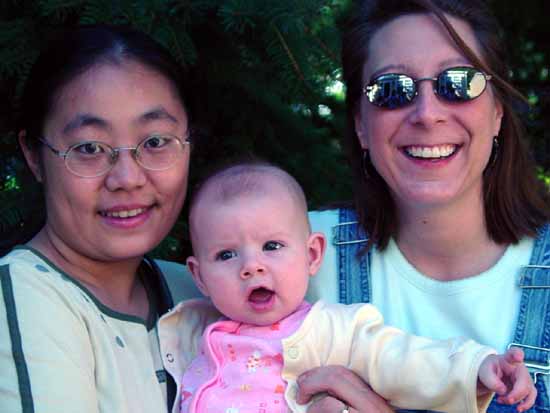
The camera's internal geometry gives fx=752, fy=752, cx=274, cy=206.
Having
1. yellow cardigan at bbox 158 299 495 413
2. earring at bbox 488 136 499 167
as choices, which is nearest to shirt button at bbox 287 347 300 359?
yellow cardigan at bbox 158 299 495 413

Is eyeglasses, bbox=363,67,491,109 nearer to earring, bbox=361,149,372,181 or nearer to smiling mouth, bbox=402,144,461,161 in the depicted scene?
smiling mouth, bbox=402,144,461,161

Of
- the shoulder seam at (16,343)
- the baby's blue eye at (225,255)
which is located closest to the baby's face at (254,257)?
Result: the baby's blue eye at (225,255)

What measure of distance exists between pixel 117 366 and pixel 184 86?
94cm

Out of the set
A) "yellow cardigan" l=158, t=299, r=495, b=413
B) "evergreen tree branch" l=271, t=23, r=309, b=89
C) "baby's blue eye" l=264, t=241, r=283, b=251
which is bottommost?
"yellow cardigan" l=158, t=299, r=495, b=413

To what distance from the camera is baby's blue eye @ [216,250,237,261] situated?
234cm

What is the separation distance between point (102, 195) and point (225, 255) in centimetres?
42

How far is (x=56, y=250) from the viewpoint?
2350 mm

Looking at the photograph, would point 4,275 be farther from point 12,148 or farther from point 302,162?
point 302,162

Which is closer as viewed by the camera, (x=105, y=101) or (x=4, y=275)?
(x=4, y=275)

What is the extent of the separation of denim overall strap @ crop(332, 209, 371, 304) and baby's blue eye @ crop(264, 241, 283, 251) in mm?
452

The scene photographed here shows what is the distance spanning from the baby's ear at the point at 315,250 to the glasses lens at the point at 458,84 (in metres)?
0.61

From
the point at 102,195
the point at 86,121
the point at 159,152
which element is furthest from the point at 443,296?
the point at 86,121

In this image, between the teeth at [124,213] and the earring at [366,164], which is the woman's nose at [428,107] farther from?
the teeth at [124,213]

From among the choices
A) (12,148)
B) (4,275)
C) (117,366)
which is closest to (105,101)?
(4,275)
